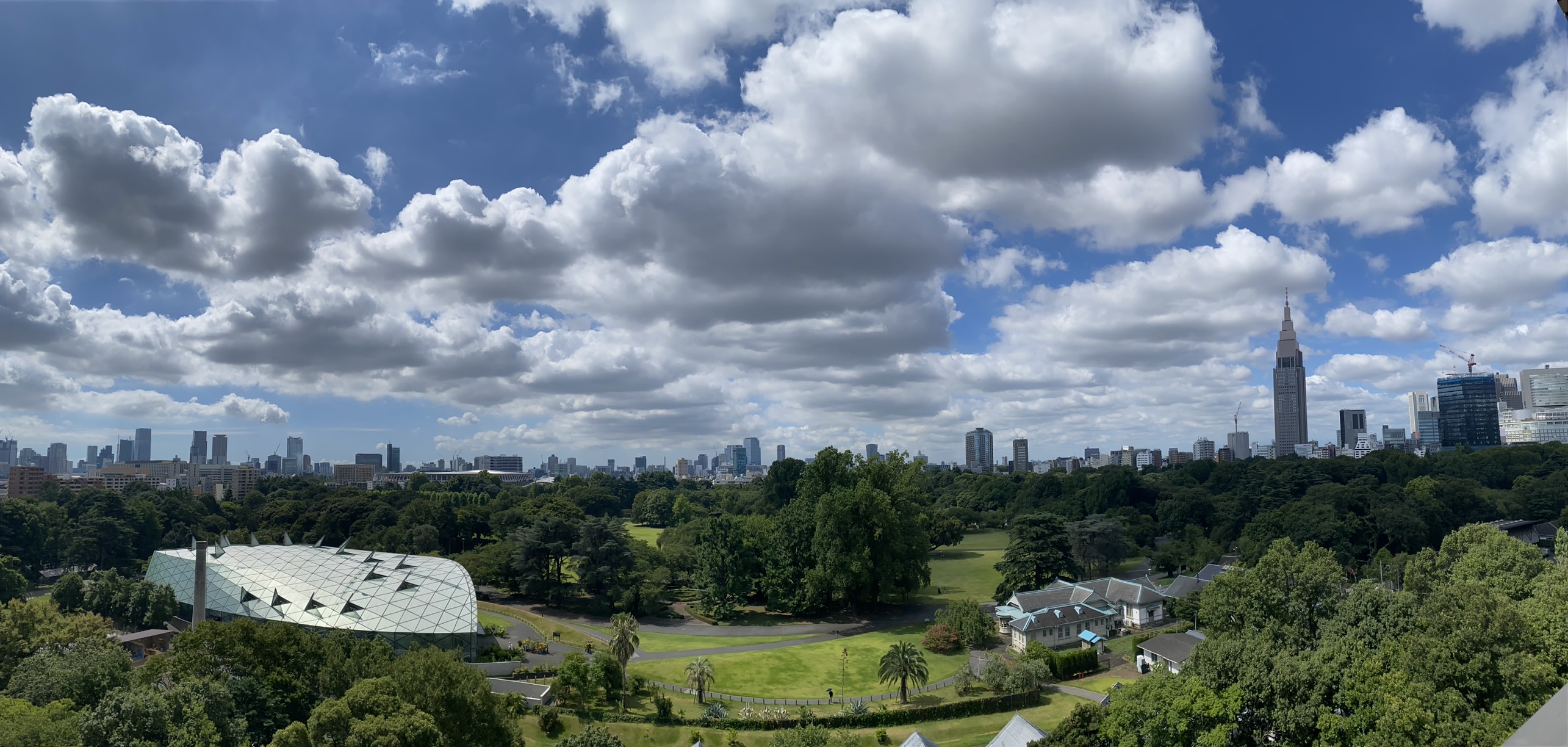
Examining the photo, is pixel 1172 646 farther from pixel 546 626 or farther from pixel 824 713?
pixel 546 626

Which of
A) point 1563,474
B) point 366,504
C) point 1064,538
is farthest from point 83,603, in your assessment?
point 1563,474

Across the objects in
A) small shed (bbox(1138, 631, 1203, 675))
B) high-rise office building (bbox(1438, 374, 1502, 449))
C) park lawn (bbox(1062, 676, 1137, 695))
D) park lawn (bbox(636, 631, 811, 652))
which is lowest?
park lawn (bbox(1062, 676, 1137, 695))

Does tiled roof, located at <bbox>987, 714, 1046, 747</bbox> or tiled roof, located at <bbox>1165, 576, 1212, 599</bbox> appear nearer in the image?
tiled roof, located at <bbox>987, 714, 1046, 747</bbox>

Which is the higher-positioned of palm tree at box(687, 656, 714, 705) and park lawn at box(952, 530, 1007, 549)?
palm tree at box(687, 656, 714, 705)

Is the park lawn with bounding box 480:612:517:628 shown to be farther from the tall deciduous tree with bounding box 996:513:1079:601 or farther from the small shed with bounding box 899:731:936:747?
the tall deciduous tree with bounding box 996:513:1079:601

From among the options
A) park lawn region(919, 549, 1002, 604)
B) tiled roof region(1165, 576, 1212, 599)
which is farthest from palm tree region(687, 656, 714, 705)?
park lawn region(919, 549, 1002, 604)

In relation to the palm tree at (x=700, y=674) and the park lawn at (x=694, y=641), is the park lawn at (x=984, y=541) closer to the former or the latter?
the park lawn at (x=694, y=641)

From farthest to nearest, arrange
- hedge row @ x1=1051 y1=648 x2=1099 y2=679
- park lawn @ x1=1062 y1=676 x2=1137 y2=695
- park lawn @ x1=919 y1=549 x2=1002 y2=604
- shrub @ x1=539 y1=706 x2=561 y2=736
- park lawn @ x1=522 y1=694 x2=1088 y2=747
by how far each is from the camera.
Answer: park lawn @ x1=919 y1=549 x2=1002 y2=604 → hedge row @ x1=1051 y1=648 x2=1099 y2=679 → park lawn @ x1=1062 y1=676 x2=1137 y2=695 → shrub @ x1=539 y1=706 x2=561 y2=736 → park lawn @ x1=522 y1=694 x2=1088 y2=747

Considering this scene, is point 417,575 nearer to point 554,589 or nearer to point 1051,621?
point 554,589
